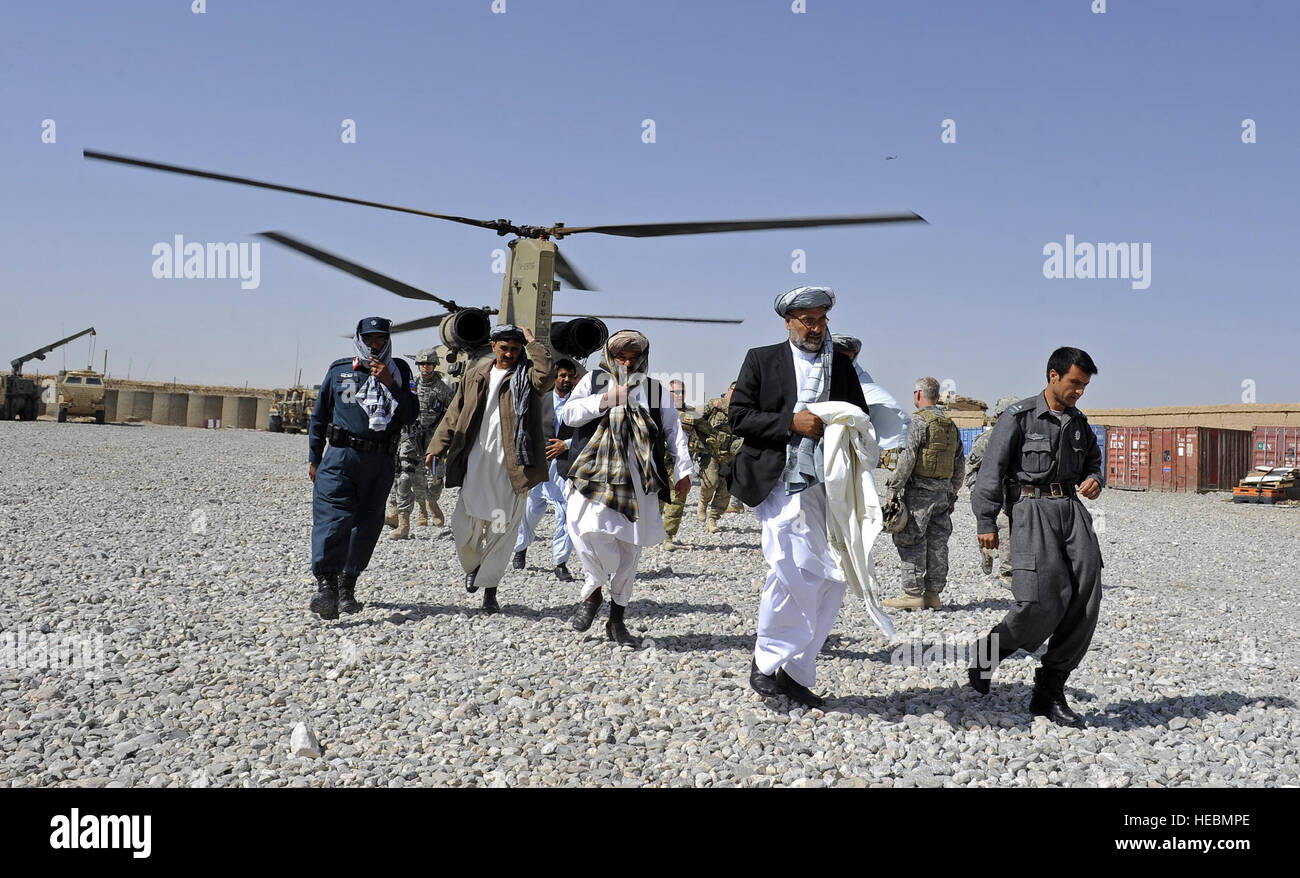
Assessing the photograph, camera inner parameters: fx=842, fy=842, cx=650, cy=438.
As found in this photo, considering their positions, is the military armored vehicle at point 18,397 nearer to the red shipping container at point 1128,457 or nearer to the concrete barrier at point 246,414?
the concrete barrier at point 246,414

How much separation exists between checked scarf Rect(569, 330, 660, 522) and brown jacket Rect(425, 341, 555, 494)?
61 centimetres

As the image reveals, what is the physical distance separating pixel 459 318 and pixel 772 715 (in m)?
5.06

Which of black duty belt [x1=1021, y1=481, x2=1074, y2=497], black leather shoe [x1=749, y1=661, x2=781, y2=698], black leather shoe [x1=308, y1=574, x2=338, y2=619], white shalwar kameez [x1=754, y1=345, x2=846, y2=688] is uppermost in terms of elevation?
black duty belt [x1=1021, y1=481, x2=1074, y2=497]

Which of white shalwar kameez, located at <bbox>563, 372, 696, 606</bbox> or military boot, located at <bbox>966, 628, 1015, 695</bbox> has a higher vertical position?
white shalwar kameez, located at <bbox>563, 372, 696, 606</bbox>

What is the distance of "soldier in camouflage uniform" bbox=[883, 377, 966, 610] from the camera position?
20.2 ft

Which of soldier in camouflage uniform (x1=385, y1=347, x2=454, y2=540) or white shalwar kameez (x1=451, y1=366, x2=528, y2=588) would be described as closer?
white shalwar kameez (x1=451, y1=366, x2=528, y2=588)

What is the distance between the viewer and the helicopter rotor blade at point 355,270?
714cm

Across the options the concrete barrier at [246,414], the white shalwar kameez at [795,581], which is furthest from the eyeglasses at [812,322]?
the concrete barrier at [246,414]

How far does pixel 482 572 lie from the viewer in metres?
5.41

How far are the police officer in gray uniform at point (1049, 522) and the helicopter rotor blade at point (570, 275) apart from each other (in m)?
6.92

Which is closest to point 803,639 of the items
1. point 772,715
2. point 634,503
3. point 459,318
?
point 772,715

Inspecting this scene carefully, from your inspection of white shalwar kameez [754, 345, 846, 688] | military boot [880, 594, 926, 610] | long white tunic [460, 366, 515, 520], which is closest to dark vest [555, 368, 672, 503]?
long white tunic [460, 366, 515, 520]

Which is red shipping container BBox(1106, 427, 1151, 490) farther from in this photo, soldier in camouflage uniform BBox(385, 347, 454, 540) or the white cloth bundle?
the white cloth bundle
